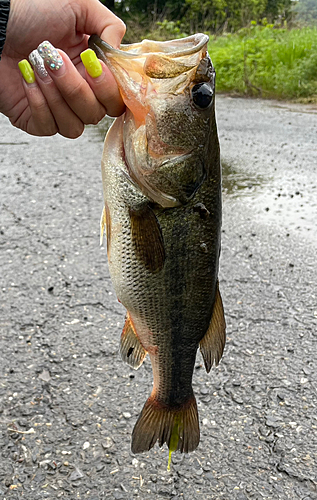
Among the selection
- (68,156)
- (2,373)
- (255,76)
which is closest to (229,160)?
(68,156)

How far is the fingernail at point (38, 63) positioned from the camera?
1.53 meters

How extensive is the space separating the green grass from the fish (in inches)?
402

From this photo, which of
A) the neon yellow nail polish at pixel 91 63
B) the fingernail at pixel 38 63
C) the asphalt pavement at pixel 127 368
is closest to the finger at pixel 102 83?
the neon yellow nail polish at pixel 91 63

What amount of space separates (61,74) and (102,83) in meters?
0.14

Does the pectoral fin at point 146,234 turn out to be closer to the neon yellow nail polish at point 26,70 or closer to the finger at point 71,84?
the finger at point 71,84

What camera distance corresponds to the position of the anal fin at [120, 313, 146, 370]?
1858mm

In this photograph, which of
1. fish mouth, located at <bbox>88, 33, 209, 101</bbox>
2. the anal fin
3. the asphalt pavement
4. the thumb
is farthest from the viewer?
the asphalt pavement

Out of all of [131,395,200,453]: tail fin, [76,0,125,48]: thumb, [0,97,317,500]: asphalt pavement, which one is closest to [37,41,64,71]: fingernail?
[76,0,125,48]: thumb

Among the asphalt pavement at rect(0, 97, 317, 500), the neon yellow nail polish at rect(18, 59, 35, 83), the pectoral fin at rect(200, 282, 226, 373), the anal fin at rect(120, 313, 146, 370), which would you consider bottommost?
the asphalt pavement at rect(0, 97, 317, 500)

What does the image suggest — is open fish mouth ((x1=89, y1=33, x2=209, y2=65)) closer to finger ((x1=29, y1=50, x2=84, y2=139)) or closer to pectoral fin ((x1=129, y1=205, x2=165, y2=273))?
finger ((x1=29, y1=50, x2=84, y2=139))

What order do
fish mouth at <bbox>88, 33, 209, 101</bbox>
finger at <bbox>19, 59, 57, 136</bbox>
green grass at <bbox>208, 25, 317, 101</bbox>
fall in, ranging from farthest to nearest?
green grass at <bbox>208, 25, 317, 101</bbox> → finger at <bbox>19, 59, 57, 136</bbox> → fish mouth at <bbox>88, 33, 209, 101</bbox>

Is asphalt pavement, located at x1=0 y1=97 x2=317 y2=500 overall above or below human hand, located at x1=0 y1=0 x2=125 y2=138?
below

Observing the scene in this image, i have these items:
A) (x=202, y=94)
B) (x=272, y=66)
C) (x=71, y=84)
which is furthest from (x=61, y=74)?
(x=272, y=66)

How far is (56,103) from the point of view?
171 centimetres
